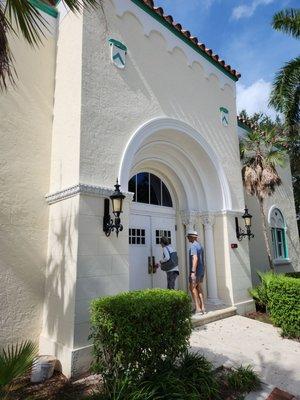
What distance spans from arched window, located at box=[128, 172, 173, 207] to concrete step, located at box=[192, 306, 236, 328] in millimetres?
3105

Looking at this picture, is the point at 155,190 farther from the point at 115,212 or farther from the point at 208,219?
the point at 115,212

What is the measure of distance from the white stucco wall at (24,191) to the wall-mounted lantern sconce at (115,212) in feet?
4.81

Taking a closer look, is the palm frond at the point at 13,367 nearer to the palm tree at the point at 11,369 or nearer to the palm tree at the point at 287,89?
the palm tree at the point at 11,369

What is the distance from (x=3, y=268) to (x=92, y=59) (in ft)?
14.7

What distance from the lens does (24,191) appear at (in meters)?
5.88

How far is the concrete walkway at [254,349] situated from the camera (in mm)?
4551

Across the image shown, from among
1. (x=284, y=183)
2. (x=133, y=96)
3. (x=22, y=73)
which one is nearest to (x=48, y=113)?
(x=22, y=73)

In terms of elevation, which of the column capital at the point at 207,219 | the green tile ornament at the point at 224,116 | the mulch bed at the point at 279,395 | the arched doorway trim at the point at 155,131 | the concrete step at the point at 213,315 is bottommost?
the mulch bed at the point at 279,395

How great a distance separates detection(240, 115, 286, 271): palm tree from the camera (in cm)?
995

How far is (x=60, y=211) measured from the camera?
571 centimetres

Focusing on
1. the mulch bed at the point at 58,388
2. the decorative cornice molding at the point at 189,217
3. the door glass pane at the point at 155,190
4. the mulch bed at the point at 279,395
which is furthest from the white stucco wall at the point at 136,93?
the mulch bed at the point at 279,395

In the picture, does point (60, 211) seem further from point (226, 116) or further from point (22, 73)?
point (226, 116)

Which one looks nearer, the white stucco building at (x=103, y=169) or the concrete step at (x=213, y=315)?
the white stucco building at (x=103, y=169)

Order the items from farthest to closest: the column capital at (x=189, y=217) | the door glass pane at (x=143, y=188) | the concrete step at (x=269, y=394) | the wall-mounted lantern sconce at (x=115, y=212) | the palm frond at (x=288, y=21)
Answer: the palm frond at (x=288, y=21) → the column capital at (x=189, y=217) → the door glass pane at (x=143, y=188) → the wall-mounted lantern sconce at (x=115, y=212) → the concrete step at (x=269, y=394)
